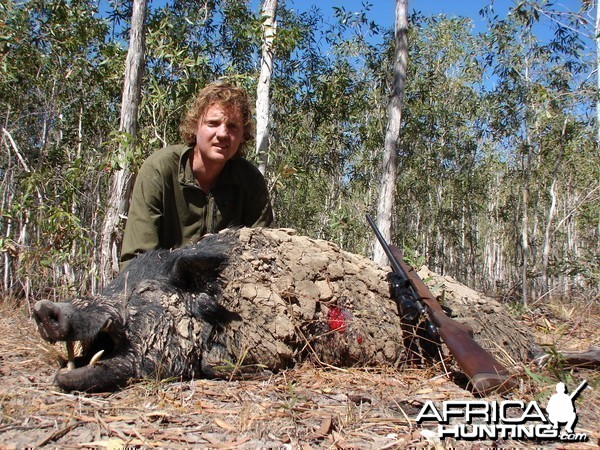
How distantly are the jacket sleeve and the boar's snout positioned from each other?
3.98 feet

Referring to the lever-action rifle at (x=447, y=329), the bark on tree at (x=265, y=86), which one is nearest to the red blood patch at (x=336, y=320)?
the lever-action rifle at (x=447, y=329)

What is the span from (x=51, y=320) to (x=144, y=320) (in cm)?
52

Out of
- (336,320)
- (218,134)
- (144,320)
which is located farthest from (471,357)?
(218,134)

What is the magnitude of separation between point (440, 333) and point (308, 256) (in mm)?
971

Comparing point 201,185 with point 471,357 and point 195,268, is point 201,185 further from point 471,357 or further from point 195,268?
point 471,357

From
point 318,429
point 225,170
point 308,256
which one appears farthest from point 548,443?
point 225,170

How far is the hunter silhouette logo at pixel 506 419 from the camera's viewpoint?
6.68 feet

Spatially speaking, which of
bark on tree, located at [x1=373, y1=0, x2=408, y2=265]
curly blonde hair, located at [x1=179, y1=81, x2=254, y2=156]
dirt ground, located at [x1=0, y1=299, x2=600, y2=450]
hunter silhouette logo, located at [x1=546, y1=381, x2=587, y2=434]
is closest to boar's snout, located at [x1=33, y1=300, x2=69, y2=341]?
dirt ground, located at [x1=0, y1=299, x2=600, y2=450]

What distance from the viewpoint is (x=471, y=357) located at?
2.66 m

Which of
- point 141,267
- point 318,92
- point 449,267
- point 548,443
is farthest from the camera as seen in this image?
point 449,267

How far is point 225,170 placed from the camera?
381 centimetres

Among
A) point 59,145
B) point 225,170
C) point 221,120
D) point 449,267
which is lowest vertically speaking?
point 449,267

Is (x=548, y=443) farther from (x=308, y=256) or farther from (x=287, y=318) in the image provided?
(x=308, y=256)

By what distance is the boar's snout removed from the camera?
85.7 inches
